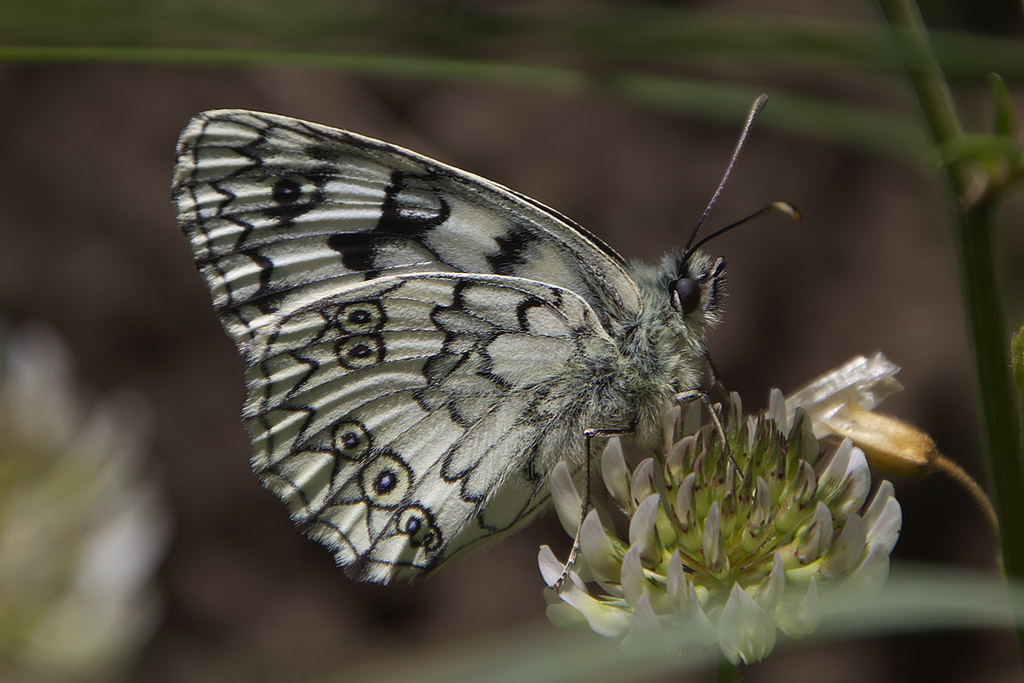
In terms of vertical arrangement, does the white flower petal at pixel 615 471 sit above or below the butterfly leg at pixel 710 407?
below

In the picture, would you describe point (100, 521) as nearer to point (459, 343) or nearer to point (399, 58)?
point (459, 343)

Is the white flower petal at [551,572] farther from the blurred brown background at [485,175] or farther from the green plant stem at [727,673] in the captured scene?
the blurred brown background at [485,175]

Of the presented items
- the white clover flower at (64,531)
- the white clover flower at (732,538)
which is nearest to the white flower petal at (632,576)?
the white clover flower at (732,538)

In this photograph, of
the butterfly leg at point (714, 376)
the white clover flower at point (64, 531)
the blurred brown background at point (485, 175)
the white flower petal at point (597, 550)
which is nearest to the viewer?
the white flower petal at point (597, 550)

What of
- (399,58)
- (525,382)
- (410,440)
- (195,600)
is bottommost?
(195,600)

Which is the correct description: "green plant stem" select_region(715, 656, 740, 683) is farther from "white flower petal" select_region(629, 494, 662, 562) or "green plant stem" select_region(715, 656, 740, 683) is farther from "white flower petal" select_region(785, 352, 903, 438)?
"white flower petal" select_region(785, 352, 903, 438)

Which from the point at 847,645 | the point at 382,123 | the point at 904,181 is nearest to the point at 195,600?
the point at 382,123

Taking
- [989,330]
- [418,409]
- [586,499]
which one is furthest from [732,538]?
[418,409]

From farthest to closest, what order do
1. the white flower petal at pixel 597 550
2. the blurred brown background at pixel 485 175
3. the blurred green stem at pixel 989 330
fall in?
1. the blurred brown background at pixel 485 175
2. the white flower petal at pixel 597 550
3. the blurred green stem at pixel 989 330
